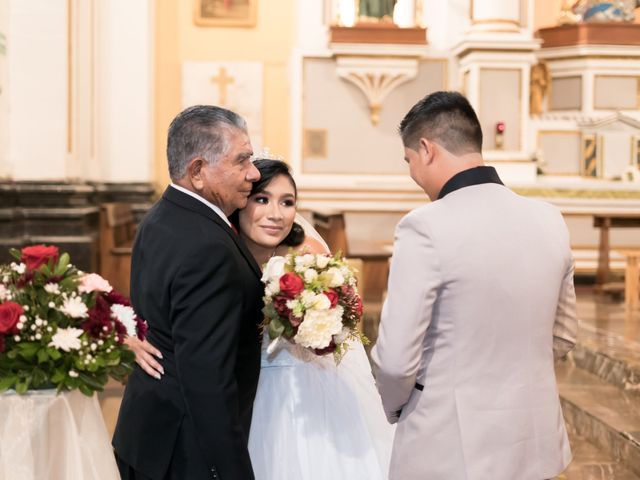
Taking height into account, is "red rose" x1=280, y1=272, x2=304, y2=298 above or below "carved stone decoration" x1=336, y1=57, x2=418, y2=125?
below

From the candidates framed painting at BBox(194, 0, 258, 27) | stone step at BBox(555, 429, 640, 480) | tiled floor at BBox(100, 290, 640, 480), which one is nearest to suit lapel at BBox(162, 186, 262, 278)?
stone step at BBox(555, 429, 640, 480)

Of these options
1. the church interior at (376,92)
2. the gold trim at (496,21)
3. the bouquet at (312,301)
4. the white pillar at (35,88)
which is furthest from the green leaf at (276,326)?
the gold trim at (496,21)

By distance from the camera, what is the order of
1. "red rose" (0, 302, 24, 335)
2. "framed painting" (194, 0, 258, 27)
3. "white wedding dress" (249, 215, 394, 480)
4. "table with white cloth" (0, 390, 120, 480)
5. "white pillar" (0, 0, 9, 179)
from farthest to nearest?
"framed painting" (194, 0, 258, 27) < "white pillar" (0, 0, 9, 179) < "white wedding dress" (249, 215, 394, 480) < "table with white cloth" (0, 390, 120, 480) < "red rose" (0, 302, 24, 335)

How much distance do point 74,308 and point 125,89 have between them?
921cm

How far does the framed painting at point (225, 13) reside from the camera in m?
11.6

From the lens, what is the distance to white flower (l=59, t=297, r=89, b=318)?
2.19 metres

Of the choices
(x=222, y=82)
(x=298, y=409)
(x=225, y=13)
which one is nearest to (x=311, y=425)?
(x=298, y=409)

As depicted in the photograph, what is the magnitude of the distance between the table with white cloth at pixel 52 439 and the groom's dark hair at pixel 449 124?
1104 mm

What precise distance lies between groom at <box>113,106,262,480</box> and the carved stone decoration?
873 centimetres

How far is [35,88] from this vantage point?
25.4 ft

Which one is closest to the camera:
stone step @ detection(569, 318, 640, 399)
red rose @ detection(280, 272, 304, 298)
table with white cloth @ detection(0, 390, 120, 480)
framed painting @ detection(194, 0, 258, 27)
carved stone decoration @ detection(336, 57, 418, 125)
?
table with white cloth @ detection(0, 390, 120, 480)

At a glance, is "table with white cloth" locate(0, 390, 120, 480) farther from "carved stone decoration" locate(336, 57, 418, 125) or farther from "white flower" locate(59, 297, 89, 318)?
"carved stone decoration" locate(336, 57, 418, 125)

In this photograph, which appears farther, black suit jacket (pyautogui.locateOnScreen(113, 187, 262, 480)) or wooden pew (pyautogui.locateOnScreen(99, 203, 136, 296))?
wooden pew (pyautogui.locateOnScreen(99, 203, 136, 296))

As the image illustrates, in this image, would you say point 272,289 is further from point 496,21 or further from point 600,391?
point 496,21
